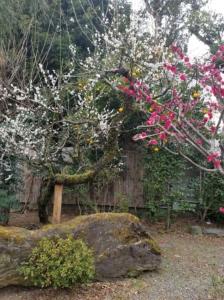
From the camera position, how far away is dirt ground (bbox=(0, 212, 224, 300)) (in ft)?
12.0

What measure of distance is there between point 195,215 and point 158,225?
→ 104 cm

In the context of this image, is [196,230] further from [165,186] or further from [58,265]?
[58,265]

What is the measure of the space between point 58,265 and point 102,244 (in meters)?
0.72

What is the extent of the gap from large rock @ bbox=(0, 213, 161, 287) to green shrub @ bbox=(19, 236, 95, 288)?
6.1 inches

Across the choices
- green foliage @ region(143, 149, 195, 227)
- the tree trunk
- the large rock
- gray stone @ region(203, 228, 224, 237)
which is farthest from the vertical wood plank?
gray stone @ region(203, 228, 224, 237)

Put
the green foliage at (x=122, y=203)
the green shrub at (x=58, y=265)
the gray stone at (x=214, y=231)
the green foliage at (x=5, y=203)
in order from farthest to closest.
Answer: the green foliage at (x=122, y=203) < the gray stone at (x=214, y=231) < the green foliage at (x=5, y=203) < the green shrub at (x=58, y=265)

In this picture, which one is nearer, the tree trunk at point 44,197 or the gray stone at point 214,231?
the tree trunk at point 44,197

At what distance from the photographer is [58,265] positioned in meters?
3.53

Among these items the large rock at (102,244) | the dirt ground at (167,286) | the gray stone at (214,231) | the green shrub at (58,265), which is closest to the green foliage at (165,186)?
the gray stone at (214,231)

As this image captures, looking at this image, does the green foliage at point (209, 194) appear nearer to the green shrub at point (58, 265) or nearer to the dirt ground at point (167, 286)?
the dirt ground at point (167, 286)

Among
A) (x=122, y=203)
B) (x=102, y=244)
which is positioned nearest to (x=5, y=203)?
(x=122, y=203)

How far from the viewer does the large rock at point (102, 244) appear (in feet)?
12.1

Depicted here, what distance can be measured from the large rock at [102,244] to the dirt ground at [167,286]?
0.14 m

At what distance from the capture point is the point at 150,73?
527 cm
